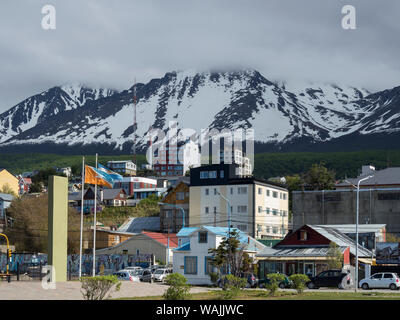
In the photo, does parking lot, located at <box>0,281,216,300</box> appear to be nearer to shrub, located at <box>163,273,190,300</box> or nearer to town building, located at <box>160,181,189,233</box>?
shrub, located at <box>163,273,190,300</box>

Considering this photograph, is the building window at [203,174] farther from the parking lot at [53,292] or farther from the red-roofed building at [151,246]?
the parking lot at [53,292]

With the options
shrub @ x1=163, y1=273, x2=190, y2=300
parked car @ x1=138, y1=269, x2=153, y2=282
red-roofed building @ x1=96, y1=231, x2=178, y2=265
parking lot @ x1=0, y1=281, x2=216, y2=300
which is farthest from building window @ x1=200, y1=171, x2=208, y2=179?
shrub @ x1=163, y1=273, x2=190, y2=300

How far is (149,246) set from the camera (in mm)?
87000

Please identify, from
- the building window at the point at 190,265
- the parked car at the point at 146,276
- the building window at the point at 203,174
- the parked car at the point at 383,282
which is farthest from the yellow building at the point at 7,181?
the parked car at the point at 383,282

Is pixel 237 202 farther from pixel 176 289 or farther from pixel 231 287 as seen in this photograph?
pixel 176 289

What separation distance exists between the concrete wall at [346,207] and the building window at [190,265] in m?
41.3

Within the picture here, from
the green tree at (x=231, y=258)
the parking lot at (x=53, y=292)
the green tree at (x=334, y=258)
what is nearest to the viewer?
the parking lot at (x=53, y=292)

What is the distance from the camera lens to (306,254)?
65.4 m

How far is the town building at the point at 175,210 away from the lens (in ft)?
382
